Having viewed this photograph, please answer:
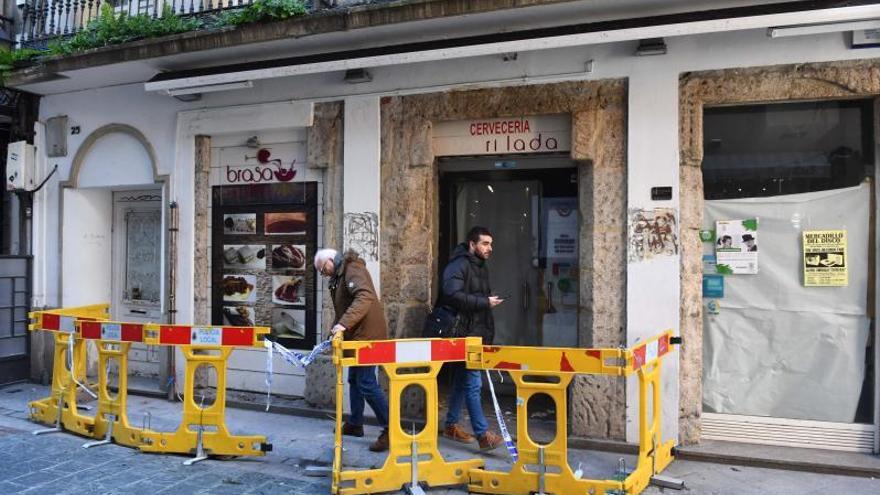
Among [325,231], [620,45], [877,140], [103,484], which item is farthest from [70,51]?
[877,140]

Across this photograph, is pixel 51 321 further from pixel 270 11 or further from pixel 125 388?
pixel 270 11

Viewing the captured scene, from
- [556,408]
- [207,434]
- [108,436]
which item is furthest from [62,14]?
[556,408]

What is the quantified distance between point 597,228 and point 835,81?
2287 millimetres

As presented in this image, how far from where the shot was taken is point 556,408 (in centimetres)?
451

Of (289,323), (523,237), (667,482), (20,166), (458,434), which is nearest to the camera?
(667,482)

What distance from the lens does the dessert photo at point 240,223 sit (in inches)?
295

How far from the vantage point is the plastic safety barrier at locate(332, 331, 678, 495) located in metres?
4.39

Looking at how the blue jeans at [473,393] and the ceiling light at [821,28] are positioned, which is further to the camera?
the blue jeans at [473,393]

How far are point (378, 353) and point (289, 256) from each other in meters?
2.99

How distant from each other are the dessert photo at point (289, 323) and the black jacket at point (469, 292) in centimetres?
217

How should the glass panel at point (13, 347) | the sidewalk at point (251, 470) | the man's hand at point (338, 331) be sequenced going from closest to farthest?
1. the sidewalk at point (251, 470)
2. the man's hand at point (338, 331)
3. the glass panel at point (13, 347)

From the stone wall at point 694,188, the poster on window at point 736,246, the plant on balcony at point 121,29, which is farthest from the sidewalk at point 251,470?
the plant on balcony at point 121,29

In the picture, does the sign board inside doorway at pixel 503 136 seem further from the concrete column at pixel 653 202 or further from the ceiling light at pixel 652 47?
the ceiling light at pixel 652 47

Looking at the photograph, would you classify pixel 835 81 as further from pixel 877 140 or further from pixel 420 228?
pixel 420 228
